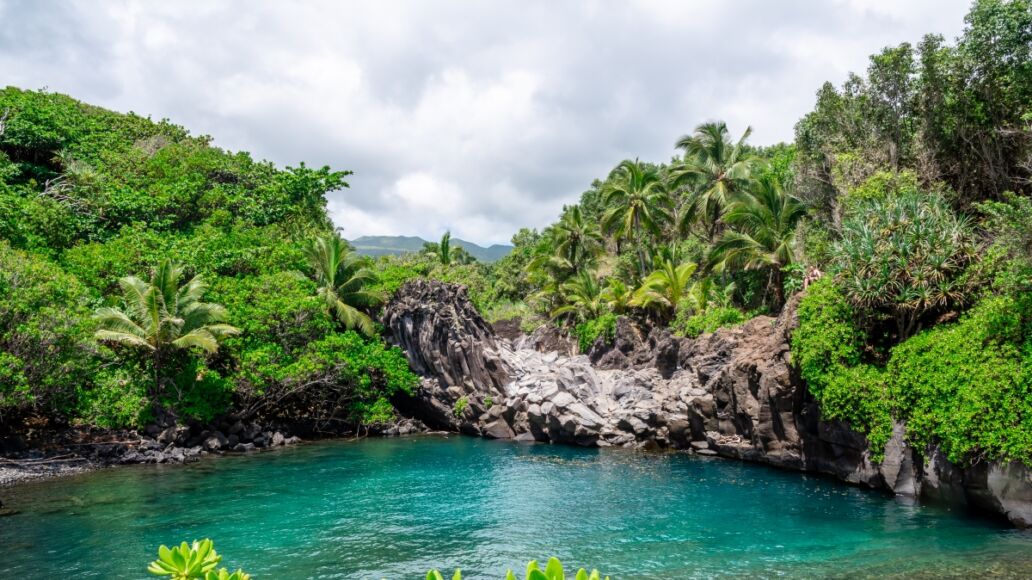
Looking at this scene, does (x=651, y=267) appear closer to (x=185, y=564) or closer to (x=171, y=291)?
(x=171, y=291)

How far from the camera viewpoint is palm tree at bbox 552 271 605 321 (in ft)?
139

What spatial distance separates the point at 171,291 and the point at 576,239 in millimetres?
31667

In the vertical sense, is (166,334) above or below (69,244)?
below

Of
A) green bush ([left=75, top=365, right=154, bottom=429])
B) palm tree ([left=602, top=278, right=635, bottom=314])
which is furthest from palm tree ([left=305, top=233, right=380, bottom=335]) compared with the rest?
palm tree ([left=602, top=278, right=635, bottom=314])

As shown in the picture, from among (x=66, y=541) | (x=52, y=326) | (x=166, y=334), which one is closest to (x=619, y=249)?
(x=166, y=334)

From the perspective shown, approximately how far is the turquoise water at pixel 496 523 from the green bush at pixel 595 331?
597 inches

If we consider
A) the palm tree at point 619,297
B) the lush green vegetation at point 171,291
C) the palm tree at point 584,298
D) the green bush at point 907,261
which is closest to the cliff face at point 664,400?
the palm tree at point 619,297

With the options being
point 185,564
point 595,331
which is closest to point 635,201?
point 595,331

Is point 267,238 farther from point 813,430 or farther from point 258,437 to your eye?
point 813,430

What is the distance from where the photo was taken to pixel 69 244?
30.5 meters

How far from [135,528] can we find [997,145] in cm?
2903

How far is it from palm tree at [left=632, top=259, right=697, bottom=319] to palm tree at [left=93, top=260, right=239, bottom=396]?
22.3 m

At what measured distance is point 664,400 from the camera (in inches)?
1074

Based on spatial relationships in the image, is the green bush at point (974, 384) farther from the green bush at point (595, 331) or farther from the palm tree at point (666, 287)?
the green bush at point (595, 331)
